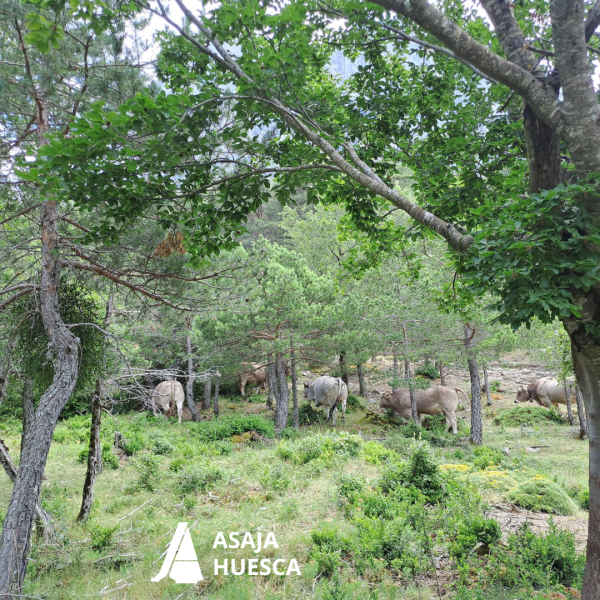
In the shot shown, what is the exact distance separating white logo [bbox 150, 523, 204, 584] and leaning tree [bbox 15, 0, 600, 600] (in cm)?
412

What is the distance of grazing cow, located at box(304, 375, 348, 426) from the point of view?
1750cm

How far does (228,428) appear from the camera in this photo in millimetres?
14750

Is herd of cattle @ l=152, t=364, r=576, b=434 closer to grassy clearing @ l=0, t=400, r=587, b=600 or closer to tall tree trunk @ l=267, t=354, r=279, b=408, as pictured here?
tall tree trunk @ l=267, t=354, r=279, b=408

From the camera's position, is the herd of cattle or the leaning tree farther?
the herd of cattle

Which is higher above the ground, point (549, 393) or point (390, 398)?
point (390, 398)

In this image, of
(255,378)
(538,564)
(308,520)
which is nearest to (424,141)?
(538,564)

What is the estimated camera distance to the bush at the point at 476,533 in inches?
194

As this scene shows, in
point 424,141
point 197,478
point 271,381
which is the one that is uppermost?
point 424,141

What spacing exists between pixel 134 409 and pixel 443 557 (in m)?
17.2

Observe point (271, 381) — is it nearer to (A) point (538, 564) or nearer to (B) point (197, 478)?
(B) point (197, 478)

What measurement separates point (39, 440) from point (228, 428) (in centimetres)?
1096

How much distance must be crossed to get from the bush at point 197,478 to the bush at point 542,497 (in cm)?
594

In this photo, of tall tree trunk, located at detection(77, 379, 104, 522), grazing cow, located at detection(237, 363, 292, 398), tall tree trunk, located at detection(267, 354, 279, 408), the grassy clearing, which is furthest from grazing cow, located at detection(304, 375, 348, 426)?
tall tree trunk, located at detection(77, 379, 104, 522)

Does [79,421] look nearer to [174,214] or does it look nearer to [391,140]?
[174,214]
